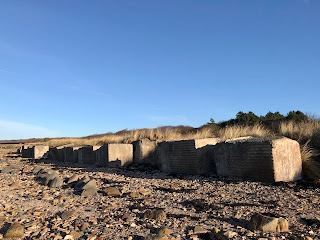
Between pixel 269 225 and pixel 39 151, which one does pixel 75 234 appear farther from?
pixel 39 151

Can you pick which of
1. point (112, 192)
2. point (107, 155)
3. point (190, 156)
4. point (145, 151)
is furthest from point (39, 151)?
point (112, 192)

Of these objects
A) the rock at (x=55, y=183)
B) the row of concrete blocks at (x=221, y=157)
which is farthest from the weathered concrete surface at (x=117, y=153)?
the rock at (x=55, y=183)

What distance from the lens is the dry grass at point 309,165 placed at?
588 centimetres

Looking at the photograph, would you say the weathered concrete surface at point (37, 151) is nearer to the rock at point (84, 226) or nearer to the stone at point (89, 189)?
the stone at point (89, 189)

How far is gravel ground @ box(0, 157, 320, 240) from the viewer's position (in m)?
3.26

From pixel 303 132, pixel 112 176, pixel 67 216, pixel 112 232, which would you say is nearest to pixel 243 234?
pixel 112 232

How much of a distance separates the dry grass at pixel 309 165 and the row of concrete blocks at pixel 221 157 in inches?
8.4

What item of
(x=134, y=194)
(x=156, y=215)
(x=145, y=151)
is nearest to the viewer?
(x=156, y=215)

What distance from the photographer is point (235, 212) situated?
12.8ft

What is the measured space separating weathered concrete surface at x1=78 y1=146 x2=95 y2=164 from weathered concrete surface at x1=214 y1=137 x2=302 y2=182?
6.64m

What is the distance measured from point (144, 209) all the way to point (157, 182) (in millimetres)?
2211

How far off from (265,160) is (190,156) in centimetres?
206

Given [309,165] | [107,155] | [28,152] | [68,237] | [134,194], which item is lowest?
[68,237]

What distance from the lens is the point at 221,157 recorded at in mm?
6520
